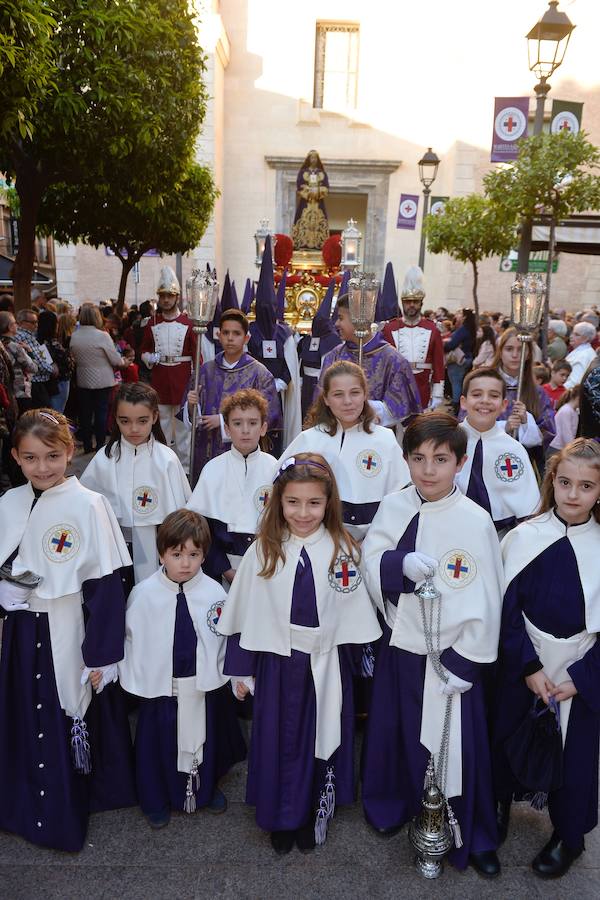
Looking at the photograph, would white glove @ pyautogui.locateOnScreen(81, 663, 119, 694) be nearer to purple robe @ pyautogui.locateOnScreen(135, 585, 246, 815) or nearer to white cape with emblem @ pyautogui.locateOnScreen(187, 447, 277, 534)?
purple robe @ pyautogui.locateOnScreen(135, 585, 246, 815)

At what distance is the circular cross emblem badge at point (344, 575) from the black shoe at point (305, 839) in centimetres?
94

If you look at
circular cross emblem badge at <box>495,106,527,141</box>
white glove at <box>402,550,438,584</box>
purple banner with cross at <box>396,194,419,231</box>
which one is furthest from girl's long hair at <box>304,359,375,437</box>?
purple banner with cross at <box>396,194,419,231</box>

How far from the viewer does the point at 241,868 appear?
102 inches

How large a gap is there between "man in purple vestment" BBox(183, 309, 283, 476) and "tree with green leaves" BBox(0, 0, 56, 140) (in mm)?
2029

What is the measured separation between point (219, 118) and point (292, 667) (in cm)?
1886

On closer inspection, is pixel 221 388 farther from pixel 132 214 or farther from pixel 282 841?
pixel 132 214

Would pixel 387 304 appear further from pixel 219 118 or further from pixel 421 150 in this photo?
pixel 421 150

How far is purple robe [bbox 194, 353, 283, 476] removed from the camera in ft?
16.8

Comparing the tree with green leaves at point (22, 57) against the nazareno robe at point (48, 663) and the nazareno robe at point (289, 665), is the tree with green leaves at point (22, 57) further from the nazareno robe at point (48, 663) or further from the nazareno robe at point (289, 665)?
the nazareno robe at point (289, 665)

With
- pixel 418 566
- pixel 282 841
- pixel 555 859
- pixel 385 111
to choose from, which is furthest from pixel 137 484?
pixel 385 111

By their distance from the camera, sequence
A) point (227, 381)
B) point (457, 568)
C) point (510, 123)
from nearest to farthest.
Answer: point (457, 568) → point (227, 381) → point (510, 123)

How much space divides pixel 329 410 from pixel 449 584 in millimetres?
1274

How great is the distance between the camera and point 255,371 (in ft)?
16.9

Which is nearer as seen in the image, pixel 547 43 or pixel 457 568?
pixel 457 568
